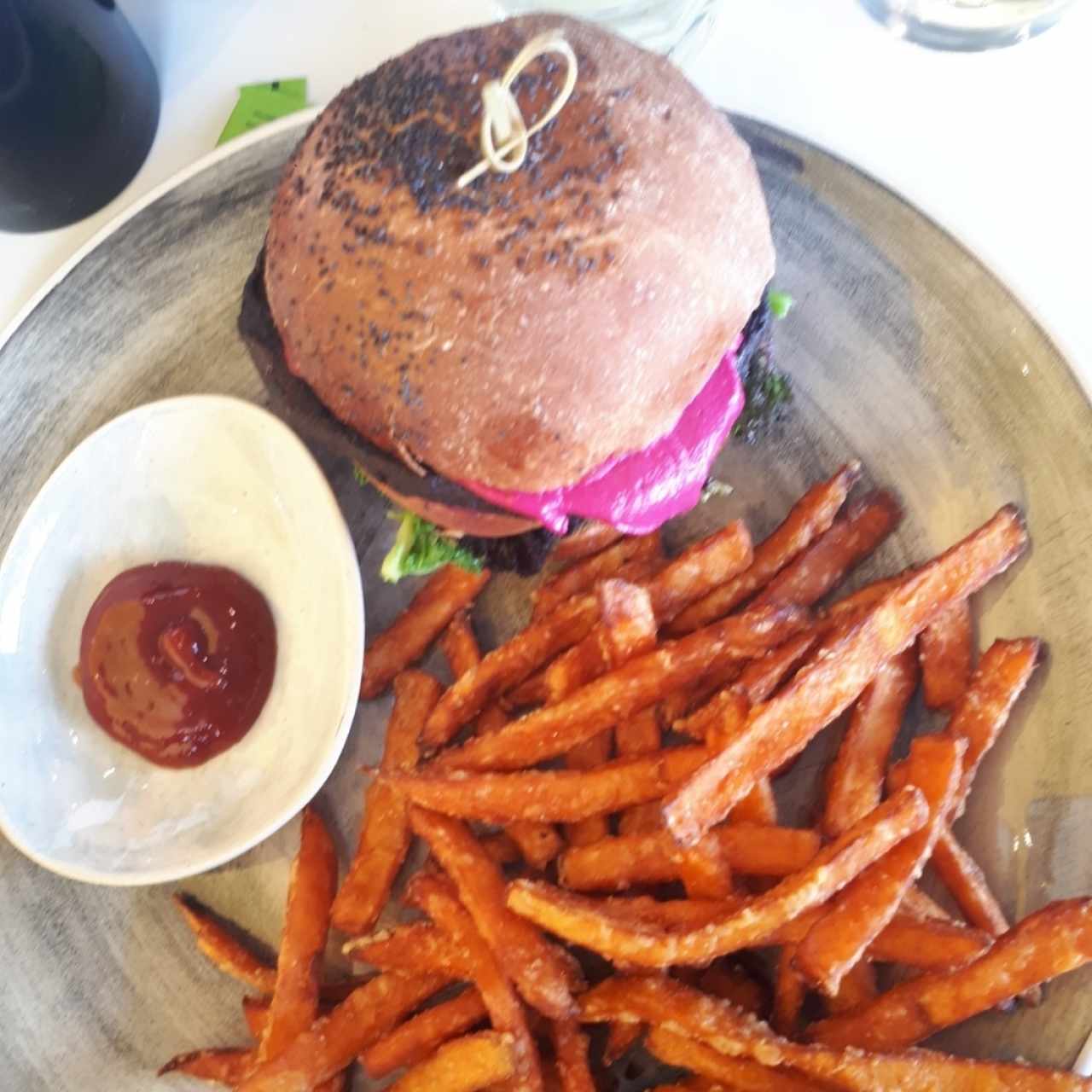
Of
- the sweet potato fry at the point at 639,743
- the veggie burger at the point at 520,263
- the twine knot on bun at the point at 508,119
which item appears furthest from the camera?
the sweet potato fry at the point at 639,743

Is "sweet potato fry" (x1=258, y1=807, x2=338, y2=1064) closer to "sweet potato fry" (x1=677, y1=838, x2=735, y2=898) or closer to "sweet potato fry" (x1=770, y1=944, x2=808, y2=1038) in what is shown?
"sweet potato fry" (x1=677, y1=838, x2=735, y2=898)

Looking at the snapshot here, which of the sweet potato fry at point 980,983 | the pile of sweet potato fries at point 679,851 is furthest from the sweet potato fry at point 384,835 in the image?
the sweet potato fry at point 980,983

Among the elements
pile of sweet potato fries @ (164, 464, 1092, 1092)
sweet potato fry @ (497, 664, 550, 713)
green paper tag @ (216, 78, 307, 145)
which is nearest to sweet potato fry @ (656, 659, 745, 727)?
pile of sweet potato fries @ (164, 464, 1092, 1092)

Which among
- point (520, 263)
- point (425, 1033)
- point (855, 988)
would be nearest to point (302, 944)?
point (425, 1033)

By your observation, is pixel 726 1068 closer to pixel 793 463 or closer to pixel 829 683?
pixel 829 683

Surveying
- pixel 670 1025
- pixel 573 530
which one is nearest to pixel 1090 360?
pixel 573 530

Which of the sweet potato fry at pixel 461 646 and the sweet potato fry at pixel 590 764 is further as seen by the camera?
the sweet potato fry at pixel 461 646

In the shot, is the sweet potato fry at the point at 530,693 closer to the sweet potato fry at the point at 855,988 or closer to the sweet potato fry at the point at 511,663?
the sweet potato fry at the point at 511,663
